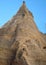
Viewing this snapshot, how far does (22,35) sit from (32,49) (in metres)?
8.25

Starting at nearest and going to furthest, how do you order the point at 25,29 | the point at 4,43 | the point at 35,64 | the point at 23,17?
the point at 35,64 < the point at 4,43 < the point at 25,29 < the point at 23,17

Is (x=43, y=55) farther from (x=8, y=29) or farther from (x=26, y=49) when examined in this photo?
(x=8, y=29)

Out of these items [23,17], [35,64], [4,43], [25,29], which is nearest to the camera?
[35,64]

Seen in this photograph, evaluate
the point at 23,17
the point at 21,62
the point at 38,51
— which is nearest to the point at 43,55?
the point at 38,51

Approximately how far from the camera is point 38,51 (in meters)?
26.3

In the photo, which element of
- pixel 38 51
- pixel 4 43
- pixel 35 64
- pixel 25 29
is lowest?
pixel 35 64

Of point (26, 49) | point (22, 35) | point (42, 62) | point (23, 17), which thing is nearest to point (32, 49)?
point (26, 49)

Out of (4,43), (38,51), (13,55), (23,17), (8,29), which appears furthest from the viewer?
(23,17)

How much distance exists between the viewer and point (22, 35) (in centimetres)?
3459

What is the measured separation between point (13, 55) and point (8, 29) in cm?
1413

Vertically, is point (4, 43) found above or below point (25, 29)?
below

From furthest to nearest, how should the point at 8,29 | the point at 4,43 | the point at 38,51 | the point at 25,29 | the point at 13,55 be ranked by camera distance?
the point at 8,29 < the point at 25,29 < the point at 4,43 < the point at 13,55 < the point at 38,51

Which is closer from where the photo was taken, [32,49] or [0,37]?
[32,49]

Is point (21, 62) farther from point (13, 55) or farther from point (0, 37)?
point (0, 37)
